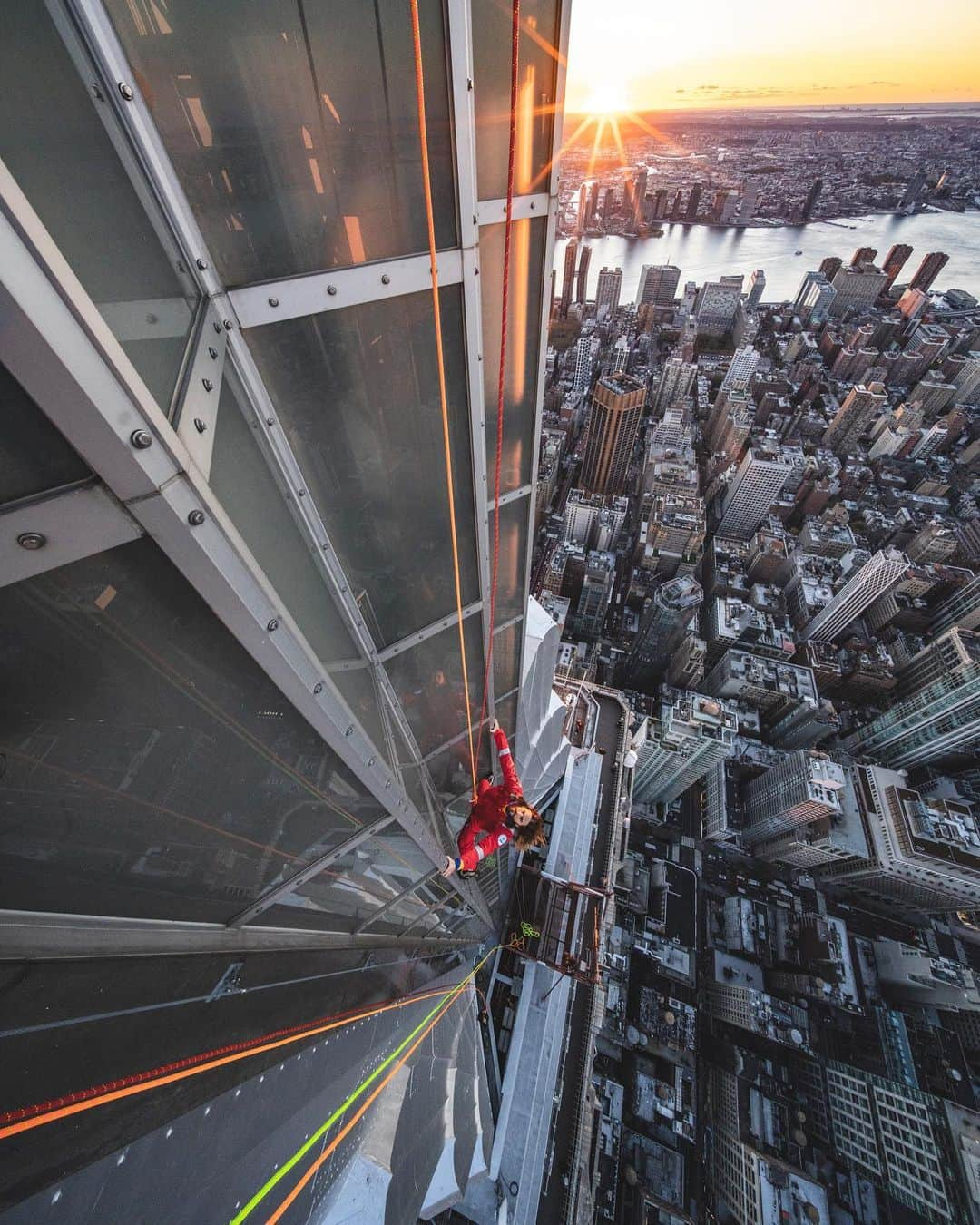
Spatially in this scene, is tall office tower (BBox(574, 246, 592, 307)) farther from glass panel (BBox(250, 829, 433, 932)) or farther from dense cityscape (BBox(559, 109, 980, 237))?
glass panel (BBox(250, 829, 433, 932))

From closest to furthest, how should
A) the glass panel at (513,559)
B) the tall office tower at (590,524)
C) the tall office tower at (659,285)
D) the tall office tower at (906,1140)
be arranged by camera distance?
the glass panel at (513,559), the tall office tower at (906,1140), the tall office tower at (590,524), the tall office tower at (659,285)

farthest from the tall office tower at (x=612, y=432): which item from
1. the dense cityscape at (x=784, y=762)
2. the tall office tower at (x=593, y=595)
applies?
the tall office tower at (x=593, y=595)

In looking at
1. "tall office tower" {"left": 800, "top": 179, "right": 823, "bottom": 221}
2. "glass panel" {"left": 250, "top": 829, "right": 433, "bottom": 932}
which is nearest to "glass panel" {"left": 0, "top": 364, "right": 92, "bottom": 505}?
"glass panel" {"left": 250, "top": 829, "right": 433, "bottom": 932}

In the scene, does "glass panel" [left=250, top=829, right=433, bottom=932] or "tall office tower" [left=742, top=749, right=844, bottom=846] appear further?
"tall office tower" [left=742, top=749, right=844, bottom=846]

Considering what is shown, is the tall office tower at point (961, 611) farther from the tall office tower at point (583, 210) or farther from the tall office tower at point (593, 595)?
the tall office tower at point (583, 210)

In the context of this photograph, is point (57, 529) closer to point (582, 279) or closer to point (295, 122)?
point (295, 122)

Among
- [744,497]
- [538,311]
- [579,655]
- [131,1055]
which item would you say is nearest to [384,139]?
[538,311]
